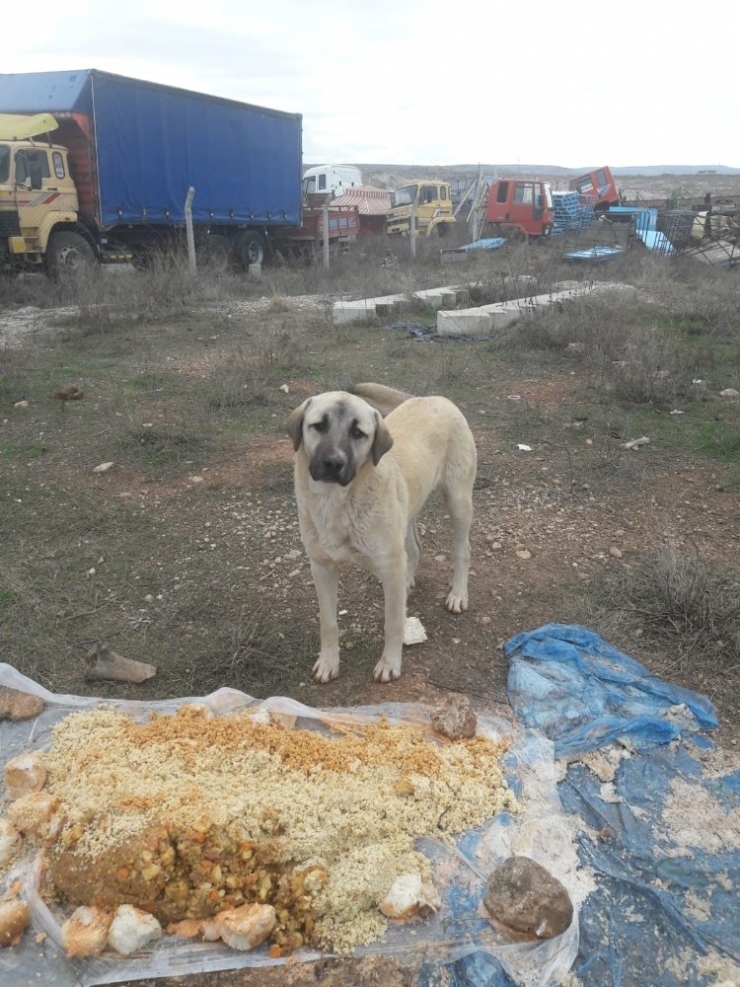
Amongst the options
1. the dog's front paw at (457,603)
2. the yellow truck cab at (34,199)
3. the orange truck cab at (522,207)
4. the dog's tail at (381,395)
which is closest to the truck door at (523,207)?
the orange truck cab at (522,207)

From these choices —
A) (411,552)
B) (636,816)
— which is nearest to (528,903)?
(636,816)

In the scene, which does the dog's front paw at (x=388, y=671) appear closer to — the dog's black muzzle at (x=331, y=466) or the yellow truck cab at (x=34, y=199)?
the dog's black muzzle at (x=331, y=466)

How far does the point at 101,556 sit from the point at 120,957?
2.68 meters

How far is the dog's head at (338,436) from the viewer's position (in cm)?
263

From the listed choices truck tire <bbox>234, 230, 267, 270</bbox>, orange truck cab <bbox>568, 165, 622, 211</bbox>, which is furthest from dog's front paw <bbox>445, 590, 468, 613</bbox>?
orange truck cab <bbox>568, 165, 622, 211</bbox>

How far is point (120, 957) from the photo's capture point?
1916mm

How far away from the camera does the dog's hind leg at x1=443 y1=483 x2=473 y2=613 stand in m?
3.62

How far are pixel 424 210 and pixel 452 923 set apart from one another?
2442 centimetres

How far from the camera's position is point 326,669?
10.6 ft

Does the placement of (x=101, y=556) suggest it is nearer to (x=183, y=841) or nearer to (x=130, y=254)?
(x=183, y=841)

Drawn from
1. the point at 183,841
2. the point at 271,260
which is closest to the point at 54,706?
the point at 183,841

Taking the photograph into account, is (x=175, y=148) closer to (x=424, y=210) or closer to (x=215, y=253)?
(x=215, y=253)

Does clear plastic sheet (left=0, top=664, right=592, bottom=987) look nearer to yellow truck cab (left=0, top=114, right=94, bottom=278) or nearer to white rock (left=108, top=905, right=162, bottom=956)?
white rock (left=108, top=905, right=162, bottom=956)

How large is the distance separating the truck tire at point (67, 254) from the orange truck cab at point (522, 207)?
13113 mm
